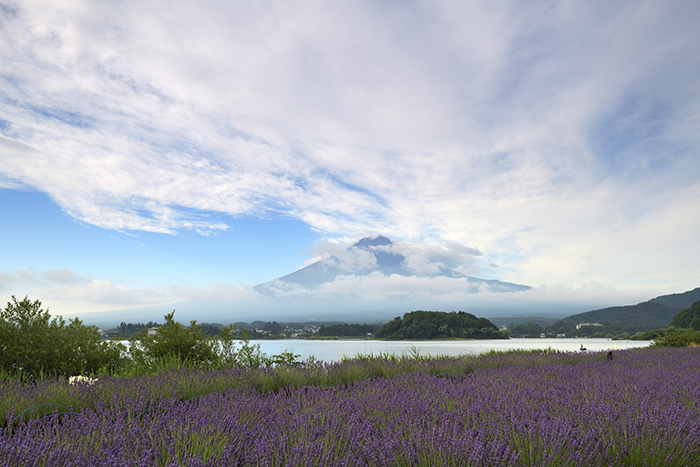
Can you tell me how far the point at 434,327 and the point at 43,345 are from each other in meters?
49.3

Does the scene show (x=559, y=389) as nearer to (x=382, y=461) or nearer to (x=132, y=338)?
(x=382, y=461)

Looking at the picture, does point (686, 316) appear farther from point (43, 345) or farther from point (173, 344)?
point (43, 345)

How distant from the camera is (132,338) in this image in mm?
7703

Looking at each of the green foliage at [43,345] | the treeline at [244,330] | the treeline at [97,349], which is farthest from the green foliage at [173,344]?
the green foliage at [43,345]

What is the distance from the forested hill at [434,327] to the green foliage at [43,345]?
46826mm

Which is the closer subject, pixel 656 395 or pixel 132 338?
pixel 656 395

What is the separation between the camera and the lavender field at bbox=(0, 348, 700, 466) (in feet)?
6.60

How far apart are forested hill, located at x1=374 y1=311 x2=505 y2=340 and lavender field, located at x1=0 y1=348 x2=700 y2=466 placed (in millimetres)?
49033

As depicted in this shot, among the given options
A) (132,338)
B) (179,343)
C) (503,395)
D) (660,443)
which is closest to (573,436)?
(660,443)

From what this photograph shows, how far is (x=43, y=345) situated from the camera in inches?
244

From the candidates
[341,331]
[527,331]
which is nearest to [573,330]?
[527,331]

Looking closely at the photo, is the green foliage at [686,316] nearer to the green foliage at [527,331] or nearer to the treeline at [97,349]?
the green foliage at [527,331]

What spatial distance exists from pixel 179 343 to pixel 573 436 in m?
7.03

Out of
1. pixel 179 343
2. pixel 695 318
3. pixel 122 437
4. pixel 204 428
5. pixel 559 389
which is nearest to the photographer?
pixel 122 437
